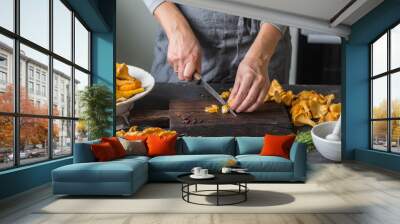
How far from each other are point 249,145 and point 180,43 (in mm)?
3649

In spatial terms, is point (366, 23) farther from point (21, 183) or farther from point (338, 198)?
point (21, 183)

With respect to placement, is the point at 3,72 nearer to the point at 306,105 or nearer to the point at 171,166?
the point at 171,166

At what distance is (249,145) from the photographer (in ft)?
21.9

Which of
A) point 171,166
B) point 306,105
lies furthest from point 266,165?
point 306,105

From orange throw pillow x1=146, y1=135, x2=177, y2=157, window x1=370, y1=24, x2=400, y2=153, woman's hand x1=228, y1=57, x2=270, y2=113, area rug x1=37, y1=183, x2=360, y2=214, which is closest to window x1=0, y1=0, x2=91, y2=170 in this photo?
area rug x1=37, y1=183, x2=360, y2=214

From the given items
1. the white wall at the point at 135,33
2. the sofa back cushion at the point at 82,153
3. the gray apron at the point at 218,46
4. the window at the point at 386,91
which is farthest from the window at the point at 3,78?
the window at the point at 386,91

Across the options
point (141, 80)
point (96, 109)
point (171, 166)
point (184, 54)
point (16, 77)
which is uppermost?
point (184, 54)

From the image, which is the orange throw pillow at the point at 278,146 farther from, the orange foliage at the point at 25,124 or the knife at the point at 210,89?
the orange foliage at the point at 25,124

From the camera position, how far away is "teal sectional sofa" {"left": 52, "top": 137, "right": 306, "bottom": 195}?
471 cm

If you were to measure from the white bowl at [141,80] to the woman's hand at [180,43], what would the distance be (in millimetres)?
625

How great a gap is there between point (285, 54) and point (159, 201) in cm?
600

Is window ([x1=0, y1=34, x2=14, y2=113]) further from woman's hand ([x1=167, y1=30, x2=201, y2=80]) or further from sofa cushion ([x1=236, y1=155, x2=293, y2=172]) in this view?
woman's hand ([x1=167, y1=30, x2=201, y2=80])

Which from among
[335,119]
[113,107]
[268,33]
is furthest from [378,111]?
[113,107]

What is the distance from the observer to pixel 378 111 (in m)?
8.67
